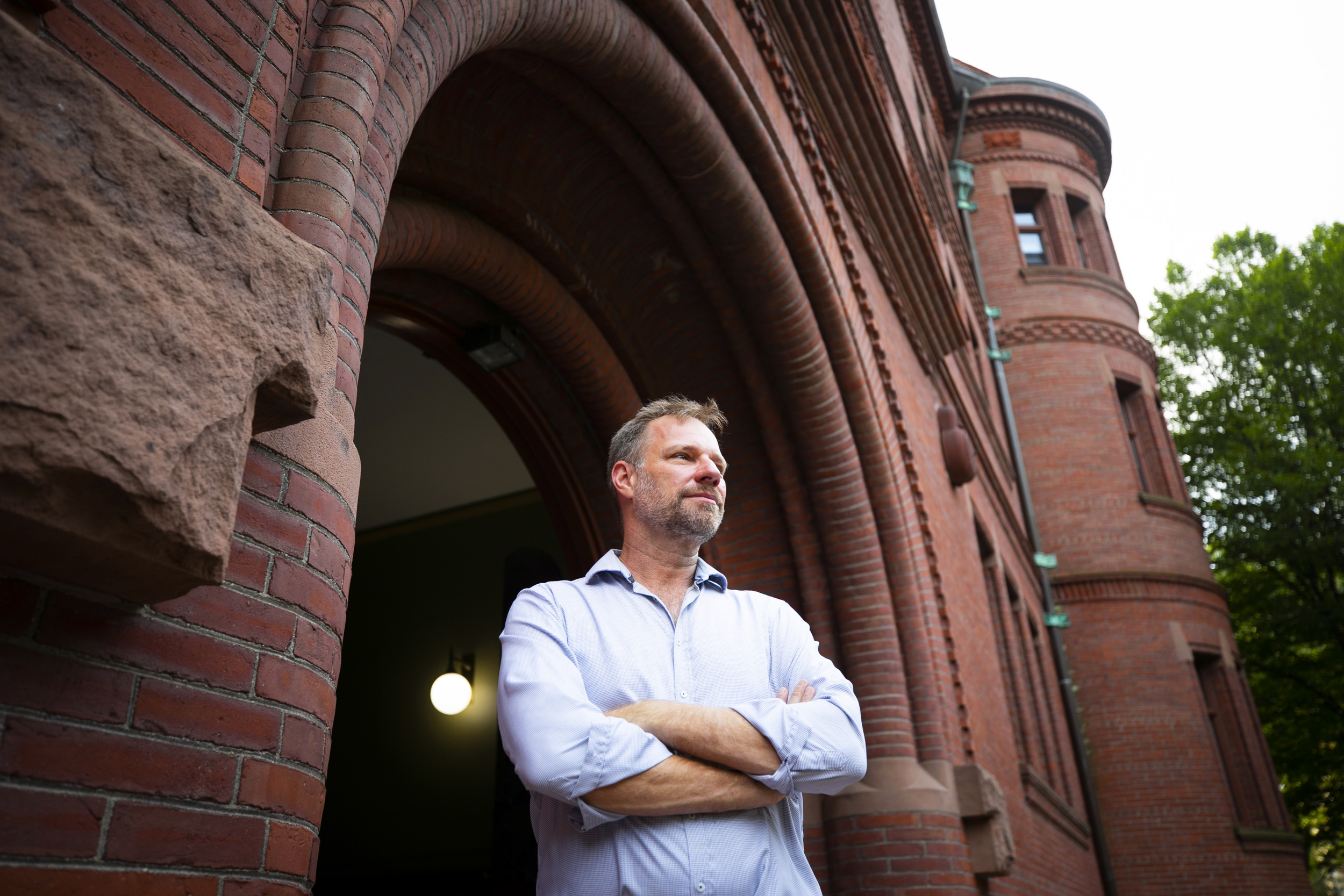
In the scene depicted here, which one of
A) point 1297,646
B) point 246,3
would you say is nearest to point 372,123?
point 246,3

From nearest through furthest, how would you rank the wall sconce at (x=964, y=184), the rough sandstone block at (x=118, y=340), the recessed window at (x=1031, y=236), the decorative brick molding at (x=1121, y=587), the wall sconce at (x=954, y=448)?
the rough sandstone block at (x=118, y=340) < the wall sconce at (x=954, y=448) < the decorative brick molding at (x=1121, y=587) < the wall sconce at (x=964, y=184) < the recessed window at (x=1031, y=236)

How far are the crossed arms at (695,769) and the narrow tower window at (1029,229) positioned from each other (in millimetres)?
16011

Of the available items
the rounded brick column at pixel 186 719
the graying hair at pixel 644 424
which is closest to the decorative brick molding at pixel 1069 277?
the graying hair at pixel 644 424

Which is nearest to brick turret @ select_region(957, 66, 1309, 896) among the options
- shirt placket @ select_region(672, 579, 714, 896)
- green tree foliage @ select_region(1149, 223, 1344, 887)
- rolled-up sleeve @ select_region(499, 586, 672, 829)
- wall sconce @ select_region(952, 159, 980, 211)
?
wall sconce @ select_region(952, 159, 980, 211)

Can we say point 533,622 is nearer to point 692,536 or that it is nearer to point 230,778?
point 692,536

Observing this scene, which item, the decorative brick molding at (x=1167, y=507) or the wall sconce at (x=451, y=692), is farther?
the decorative brick molding at (x=1167, y=507)

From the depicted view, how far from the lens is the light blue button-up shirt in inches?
66.8

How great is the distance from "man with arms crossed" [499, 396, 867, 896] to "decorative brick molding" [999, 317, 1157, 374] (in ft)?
47.4

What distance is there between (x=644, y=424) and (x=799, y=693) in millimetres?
778

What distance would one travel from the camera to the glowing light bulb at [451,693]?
7.16 meters

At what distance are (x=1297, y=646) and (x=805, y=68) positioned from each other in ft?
56.0

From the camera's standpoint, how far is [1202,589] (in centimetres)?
1420

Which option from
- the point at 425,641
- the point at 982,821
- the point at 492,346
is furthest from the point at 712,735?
the point at 425,641

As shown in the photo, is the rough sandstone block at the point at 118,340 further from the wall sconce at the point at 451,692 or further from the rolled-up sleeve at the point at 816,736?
the wall sconce at the point at 451,692
